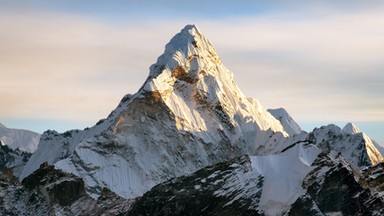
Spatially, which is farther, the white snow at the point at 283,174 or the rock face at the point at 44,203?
the rock face at the point at 44,203

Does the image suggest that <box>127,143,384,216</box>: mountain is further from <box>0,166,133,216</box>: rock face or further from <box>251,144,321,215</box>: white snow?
<box>0,166,133,216</box>: rock face

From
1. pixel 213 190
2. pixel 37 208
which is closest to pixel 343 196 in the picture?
pixel 213 190

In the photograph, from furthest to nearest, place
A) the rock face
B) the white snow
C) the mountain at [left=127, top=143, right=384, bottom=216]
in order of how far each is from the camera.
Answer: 1. the rock face
2. the white snow
3. the mountain at [left=127, top=143, right=384, bottom=216]

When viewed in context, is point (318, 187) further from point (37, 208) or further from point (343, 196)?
point (37, 208)

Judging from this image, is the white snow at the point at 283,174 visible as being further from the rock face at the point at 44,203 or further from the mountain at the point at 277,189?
the rock face at the point at 44,203

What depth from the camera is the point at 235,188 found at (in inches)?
5600

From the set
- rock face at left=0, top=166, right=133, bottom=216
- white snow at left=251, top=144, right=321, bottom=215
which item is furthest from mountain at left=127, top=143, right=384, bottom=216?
rock face at left=0, top=166, right=133, bottom=216

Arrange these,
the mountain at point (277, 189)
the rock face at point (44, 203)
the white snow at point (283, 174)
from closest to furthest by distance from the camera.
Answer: the mountain at point (277, 189), the white snow at point (283, 174), the rock face at point (44, 203)

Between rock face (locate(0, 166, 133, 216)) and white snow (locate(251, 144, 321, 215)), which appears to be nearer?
white snow (locate(251, 144, 321, 215))

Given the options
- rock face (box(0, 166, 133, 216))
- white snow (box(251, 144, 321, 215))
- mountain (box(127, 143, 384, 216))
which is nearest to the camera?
mountain (box(127, 143, 384, 216))

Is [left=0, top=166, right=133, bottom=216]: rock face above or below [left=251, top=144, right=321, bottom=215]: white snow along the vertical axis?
above

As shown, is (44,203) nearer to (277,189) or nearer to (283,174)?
(283,174)

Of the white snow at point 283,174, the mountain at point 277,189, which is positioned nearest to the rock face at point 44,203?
the mountain at point 277,189

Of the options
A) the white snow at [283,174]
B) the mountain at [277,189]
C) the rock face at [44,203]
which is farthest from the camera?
the rock face at [44,203]
